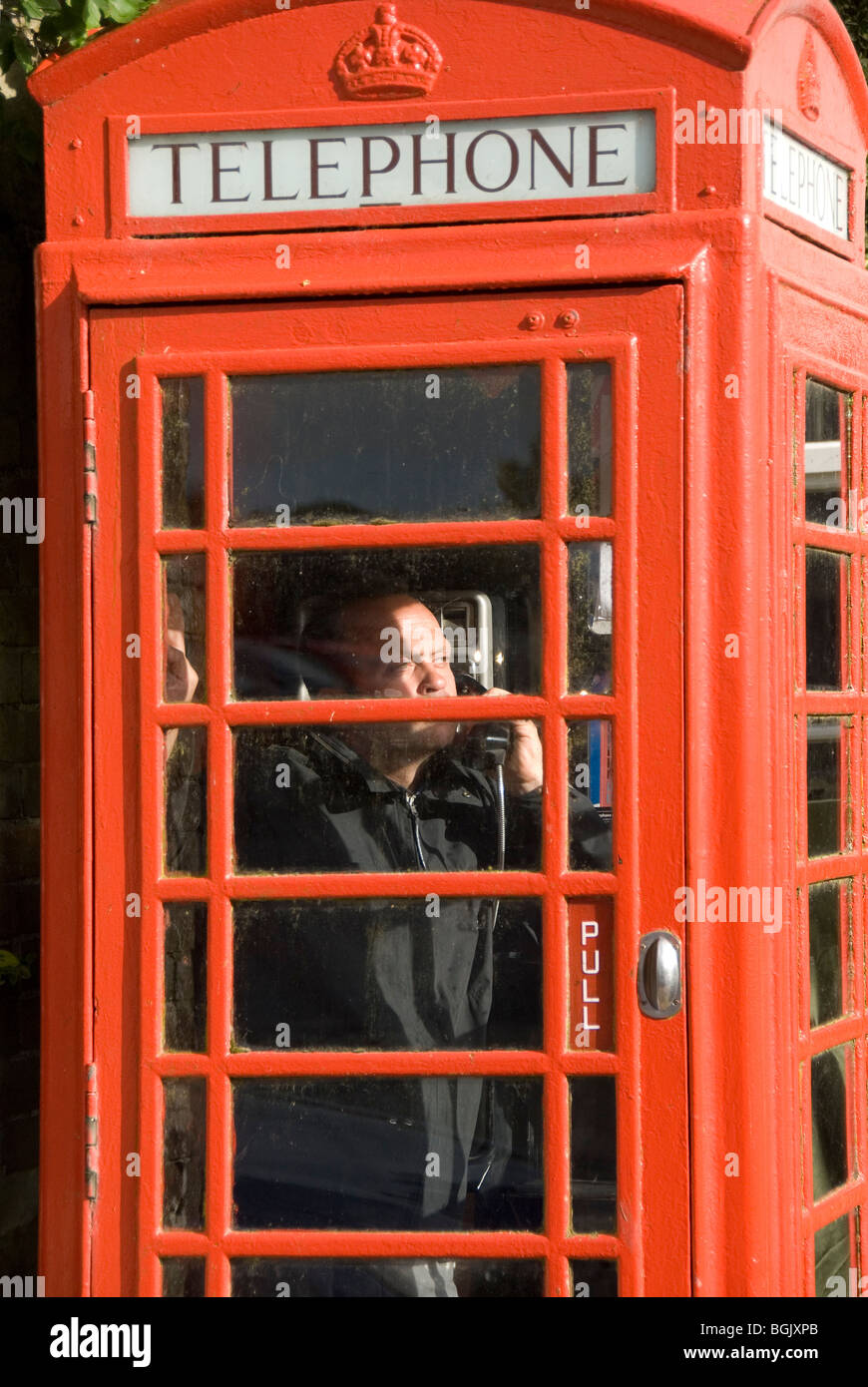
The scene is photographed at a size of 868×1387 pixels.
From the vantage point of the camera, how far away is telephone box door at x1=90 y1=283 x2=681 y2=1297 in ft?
7.76

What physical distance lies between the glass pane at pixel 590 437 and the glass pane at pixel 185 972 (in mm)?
1015

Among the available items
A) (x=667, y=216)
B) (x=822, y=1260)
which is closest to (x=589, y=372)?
(x=667, y=216)

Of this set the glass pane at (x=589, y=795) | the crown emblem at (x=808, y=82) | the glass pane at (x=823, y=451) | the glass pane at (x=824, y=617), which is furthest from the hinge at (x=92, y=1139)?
the crown emblem at (x=808, y=82)

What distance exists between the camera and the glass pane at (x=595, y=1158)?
2.37 meters

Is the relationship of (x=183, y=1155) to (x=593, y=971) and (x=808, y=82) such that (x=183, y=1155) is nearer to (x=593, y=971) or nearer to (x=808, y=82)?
(x=593, y=971)

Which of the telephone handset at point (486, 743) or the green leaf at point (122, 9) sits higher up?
the green leaf at point (122, 9)

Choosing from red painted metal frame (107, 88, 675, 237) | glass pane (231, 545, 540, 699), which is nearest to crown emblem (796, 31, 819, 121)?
red painted metal frame (107, 88, 675, 237)

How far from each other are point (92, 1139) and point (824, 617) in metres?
1.71

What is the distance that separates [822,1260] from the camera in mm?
2650

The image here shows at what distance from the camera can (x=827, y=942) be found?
2.67 meters

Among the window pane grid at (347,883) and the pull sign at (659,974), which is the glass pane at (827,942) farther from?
the window pane grid at (347,883)

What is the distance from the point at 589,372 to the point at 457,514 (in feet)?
1.12

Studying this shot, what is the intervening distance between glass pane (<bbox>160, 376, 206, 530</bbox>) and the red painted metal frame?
30 centimetres
